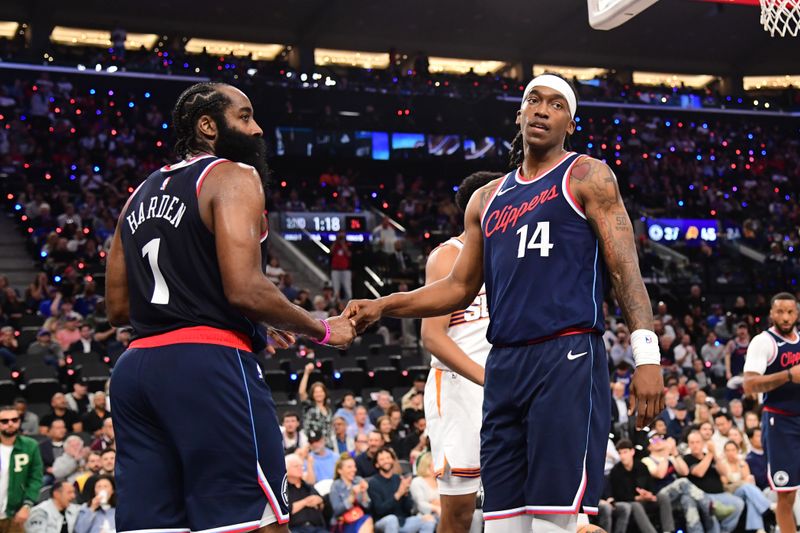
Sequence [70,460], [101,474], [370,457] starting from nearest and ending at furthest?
[101,474] → [70,460] → [370,457]

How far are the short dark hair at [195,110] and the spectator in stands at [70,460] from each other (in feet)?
24.6

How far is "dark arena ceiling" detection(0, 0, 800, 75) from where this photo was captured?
29.2 meters

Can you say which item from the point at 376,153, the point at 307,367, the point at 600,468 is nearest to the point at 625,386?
the point at 307,367

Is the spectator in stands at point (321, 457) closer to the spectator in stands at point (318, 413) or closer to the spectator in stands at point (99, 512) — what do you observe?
the spectator in stands at point (318, 413)

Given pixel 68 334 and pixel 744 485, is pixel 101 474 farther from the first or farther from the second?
pixel 744 485

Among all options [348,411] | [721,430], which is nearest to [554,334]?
[348,411]

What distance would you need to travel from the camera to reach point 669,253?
2569 centimetres

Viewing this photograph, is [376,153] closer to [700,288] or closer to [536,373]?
[700,288]

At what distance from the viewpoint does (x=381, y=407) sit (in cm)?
1396

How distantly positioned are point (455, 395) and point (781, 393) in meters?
3.53

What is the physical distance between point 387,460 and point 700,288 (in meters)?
15.0

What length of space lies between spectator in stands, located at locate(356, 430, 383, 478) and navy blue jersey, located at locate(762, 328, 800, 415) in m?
4.81

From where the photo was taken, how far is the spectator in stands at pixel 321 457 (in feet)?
38.5

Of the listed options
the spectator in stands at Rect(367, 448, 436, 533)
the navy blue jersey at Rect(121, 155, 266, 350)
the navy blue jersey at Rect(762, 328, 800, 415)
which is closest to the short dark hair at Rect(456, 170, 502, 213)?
the navy blue jersey at Rect(121, 155, 266, 350)
